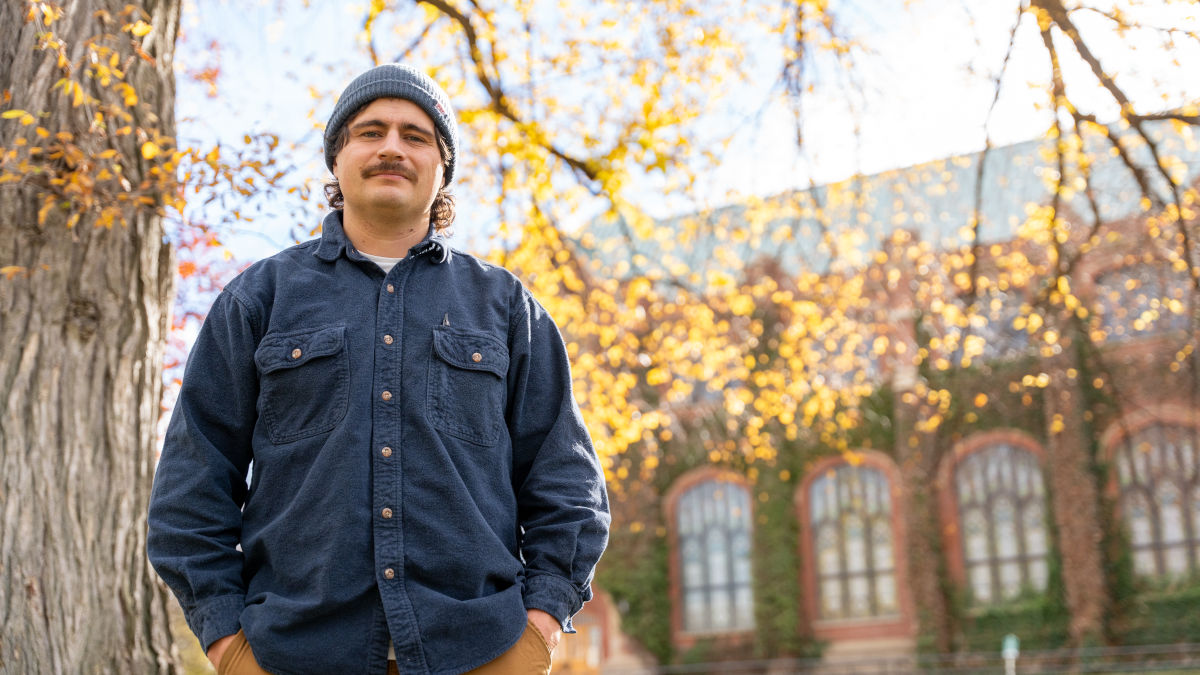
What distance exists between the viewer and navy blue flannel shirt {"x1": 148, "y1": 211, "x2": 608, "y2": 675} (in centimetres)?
214

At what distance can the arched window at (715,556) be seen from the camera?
2491cm

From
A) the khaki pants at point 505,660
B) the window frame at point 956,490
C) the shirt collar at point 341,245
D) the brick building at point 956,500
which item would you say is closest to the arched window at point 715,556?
the brick building at point 956,500

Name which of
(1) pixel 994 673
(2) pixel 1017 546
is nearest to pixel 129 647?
(1) pixel 994 673

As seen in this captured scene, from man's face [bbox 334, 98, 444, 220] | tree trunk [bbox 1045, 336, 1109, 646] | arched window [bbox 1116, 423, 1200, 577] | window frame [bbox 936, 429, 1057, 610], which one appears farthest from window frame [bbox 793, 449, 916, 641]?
man's face [bbox 334, 98, 444, 220]

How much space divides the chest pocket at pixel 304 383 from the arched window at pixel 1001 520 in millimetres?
21639

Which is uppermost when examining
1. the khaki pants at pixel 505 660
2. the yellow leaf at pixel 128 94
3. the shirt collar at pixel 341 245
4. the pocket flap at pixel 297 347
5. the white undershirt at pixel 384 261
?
the yellow leaf at pixel 128 94

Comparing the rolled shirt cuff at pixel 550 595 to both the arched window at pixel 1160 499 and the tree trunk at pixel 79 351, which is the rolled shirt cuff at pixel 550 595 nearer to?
the tree trunk at pixel 79 351

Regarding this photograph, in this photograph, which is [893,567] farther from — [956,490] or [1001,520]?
[1001,520]

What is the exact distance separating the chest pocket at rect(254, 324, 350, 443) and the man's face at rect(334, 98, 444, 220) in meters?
0.30

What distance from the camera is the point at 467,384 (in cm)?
235

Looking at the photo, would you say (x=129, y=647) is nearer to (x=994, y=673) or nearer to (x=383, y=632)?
(x=383, y=632)

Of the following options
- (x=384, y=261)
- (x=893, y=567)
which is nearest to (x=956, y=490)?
(x=893, y=567)

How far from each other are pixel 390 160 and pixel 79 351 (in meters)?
2.05

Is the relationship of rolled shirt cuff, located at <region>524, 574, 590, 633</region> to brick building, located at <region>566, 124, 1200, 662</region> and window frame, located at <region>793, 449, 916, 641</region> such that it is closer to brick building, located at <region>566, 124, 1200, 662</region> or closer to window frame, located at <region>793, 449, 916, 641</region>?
brick building, located at <region>566, 124, 1200, 662</region>
